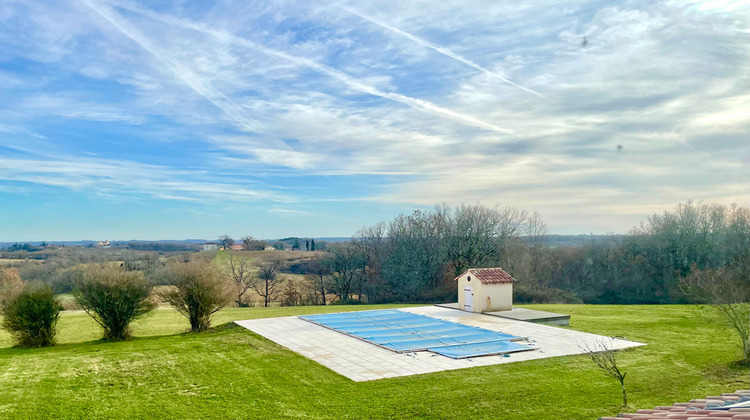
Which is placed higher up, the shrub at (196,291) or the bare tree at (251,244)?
the bare tree at (251,244)

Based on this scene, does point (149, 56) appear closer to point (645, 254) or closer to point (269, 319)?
point (269, 319)

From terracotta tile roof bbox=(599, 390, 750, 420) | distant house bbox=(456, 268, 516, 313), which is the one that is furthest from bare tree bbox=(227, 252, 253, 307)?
terracotta tile roof bbox=(599, 390, 750, 420)

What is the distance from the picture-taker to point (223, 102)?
921 inches

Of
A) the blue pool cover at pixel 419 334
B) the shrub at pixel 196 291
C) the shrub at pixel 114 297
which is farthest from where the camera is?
the shrub at pixel 196 291

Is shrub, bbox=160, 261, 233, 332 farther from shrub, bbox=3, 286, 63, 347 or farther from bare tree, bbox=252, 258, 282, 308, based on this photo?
bare tree, bbox=252, 258, 282, 308

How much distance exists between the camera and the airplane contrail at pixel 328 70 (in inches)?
668

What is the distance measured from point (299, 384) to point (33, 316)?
934 cm

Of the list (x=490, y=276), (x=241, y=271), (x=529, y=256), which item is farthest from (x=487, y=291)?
(x=241, y=271)

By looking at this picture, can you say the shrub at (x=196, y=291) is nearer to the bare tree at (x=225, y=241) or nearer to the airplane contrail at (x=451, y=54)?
the airplane contrail at (x=451, y=54)

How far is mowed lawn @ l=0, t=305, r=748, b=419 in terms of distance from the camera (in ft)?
29.8

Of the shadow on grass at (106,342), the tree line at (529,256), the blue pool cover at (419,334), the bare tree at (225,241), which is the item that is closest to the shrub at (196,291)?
the shadow on grass at (106,342)

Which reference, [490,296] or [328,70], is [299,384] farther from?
[328,70]

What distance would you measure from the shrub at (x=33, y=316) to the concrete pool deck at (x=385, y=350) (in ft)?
18.9

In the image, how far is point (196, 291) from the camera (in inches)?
669
